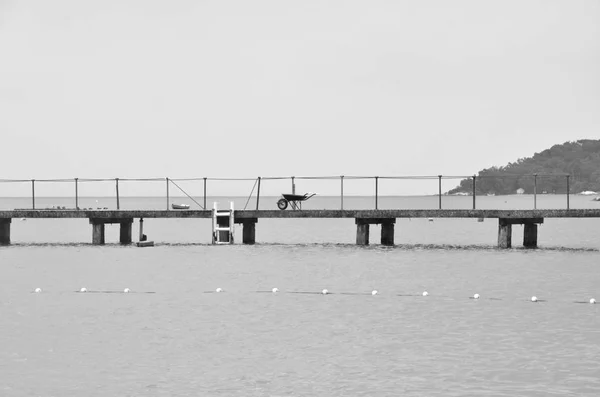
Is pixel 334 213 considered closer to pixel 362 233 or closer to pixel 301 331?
pixel 362 233

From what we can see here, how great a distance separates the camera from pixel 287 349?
19.6m

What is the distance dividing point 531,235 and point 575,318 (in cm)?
2411

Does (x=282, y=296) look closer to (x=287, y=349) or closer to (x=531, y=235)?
(x=287, y=349)

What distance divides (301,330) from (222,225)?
1089 inches

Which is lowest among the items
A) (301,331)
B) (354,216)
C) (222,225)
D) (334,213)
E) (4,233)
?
(301,331)

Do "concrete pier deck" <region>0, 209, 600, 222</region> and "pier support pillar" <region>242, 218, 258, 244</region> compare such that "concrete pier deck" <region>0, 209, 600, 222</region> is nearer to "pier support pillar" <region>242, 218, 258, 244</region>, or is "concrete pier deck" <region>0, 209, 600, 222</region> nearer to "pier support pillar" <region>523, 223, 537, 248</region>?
"pier support pillar" <region>242, 218, 258, 244</region>

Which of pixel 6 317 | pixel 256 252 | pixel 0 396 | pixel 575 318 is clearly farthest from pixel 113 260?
pixel 0 396

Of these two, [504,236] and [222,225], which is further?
[222,225]

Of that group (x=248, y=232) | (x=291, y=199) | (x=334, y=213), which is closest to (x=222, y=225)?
(x=248, y=232)

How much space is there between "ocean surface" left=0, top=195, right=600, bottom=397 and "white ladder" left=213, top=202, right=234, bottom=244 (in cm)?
428

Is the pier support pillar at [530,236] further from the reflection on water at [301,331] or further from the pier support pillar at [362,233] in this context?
the pier support pillar at [362,233]

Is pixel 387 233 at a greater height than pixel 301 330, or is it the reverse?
pixel 387 233

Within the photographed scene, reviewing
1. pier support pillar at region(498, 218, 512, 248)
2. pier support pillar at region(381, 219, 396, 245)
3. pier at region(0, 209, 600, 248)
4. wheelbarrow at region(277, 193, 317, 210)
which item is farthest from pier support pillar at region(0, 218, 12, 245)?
pier support pillar at region(498, 218, 512, 248)

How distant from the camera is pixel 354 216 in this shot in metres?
44.4
